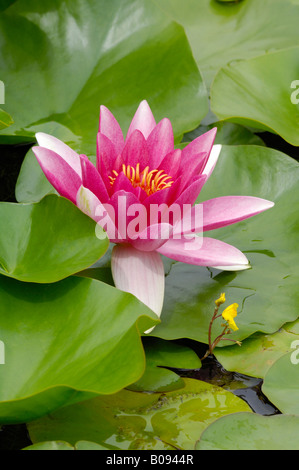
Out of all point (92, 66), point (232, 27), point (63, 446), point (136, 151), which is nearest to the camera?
point (63, 446)

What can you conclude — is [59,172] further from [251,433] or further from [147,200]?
[251,433]

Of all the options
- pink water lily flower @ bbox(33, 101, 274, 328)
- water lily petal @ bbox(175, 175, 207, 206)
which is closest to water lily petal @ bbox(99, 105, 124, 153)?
pink water lily flower @ bbox(33, 101, 274, 328)

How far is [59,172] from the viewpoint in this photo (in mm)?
1184

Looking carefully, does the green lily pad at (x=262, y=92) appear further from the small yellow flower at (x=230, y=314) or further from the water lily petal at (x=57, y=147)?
the small yellow flower at (x=230, y=314)

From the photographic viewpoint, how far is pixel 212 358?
1221mm

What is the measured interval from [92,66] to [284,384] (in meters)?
1.09

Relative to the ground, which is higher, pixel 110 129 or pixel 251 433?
pixel 110 129

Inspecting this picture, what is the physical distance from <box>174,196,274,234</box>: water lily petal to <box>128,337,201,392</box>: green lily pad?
0.26 m

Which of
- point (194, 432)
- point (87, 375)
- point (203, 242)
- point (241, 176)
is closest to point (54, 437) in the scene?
point (87, 375)

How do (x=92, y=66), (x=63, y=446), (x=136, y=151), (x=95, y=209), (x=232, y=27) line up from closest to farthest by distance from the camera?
(x=63, y=446) → (x=95, y=209) → (x=136, y=151) → (x=92, y=66) → (x=232, y=27)

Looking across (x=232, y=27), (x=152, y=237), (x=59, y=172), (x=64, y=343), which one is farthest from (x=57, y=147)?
A: (x=232, y=27)

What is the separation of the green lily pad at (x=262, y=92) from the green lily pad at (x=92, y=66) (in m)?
0.08

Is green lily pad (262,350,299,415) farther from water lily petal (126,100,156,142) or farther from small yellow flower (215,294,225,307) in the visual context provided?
water lily petal (126,100,156,142)

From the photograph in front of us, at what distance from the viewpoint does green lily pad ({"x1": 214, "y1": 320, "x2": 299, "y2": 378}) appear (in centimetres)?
117
